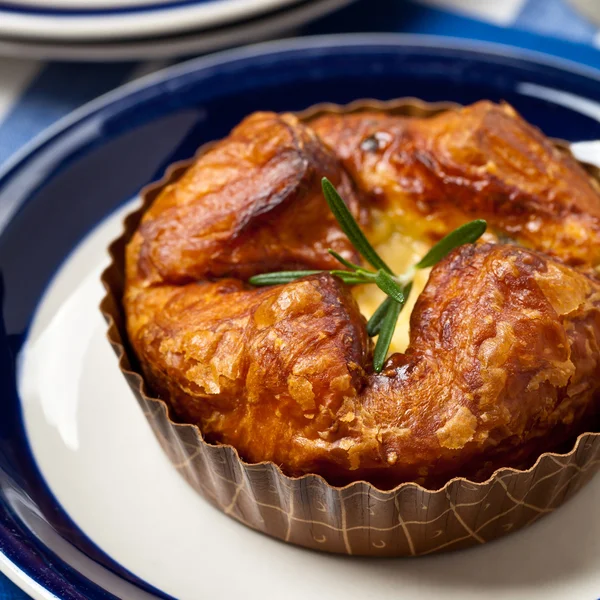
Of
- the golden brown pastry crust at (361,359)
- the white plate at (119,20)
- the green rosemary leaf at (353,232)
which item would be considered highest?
the white plate at (119,20)

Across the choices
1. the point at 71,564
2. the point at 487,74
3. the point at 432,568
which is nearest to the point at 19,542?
the point at 71,564

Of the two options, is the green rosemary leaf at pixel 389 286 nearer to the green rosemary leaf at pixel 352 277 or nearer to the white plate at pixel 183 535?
the green rosemary leaf at pixel 352 277

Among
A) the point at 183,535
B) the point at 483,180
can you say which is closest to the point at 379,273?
the point at 483,180

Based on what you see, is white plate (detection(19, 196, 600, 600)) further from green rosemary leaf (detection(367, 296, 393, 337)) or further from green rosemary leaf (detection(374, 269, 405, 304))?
green rosemary leaf (detection(374, 269, 405, 304))

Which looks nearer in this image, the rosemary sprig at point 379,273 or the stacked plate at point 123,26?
the rosemary sprig at point 379,273

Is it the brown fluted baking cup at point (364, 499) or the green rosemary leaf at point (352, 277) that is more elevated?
the green rosemary leaf at point (352, 277)

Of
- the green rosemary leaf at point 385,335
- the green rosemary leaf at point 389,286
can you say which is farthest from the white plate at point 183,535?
the green rosemary leaf at point 389,286
